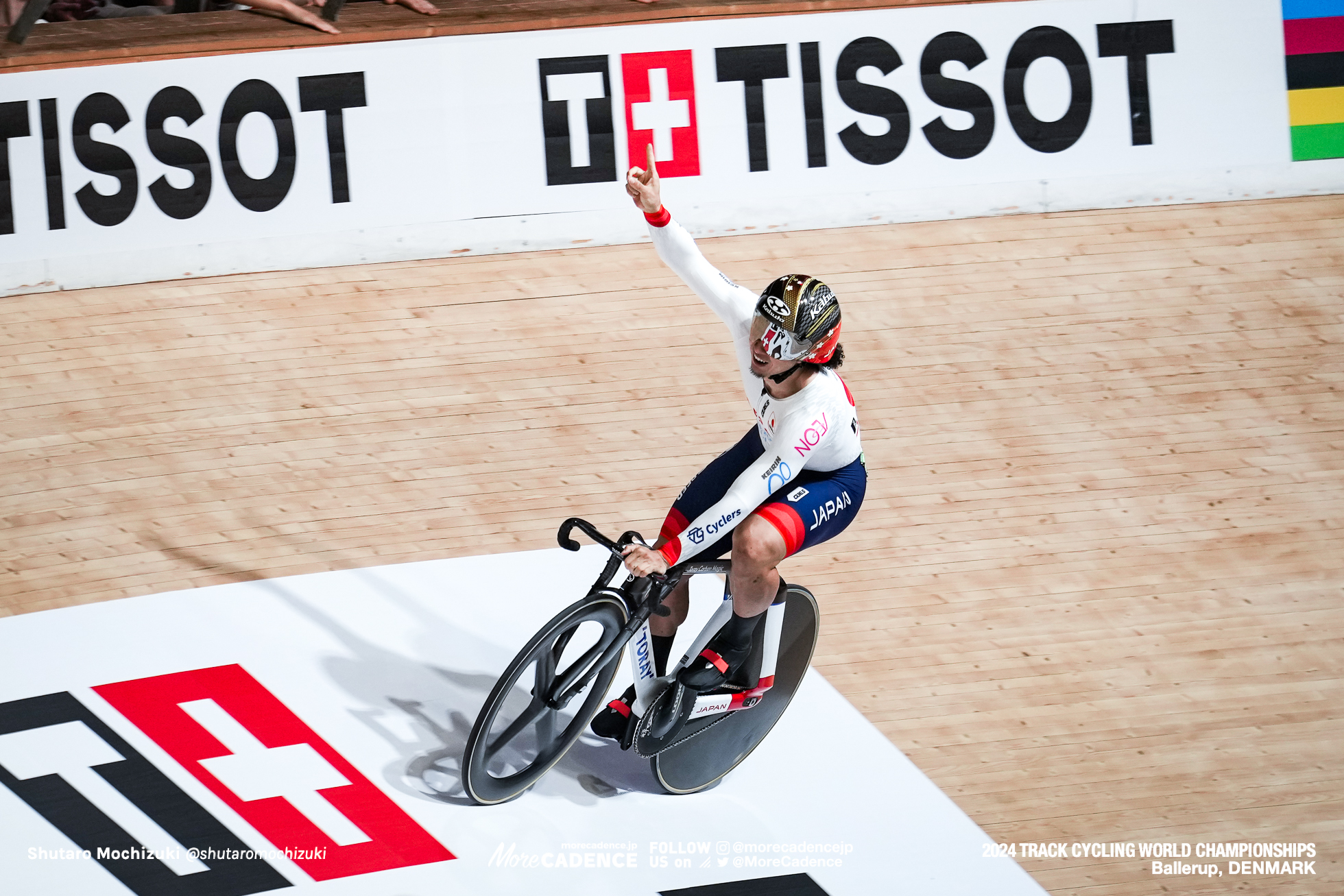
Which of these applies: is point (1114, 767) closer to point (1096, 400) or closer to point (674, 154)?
point (1096, 400)

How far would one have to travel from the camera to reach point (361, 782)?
3092 mm

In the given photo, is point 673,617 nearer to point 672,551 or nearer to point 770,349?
point 672,551

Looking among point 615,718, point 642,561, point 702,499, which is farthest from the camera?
point 615,718

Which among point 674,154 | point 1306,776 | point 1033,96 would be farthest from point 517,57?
point 1306,776

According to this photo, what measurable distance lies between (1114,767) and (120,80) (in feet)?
16.1

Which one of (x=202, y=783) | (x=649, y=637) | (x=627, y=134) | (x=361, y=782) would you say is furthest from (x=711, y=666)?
(x=627, y=134)

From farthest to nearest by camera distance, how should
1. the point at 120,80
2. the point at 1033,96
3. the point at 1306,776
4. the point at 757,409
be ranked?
1. the point at 1033,96
2. the point at 120,80
3. the point at 1306,776
4. the point at 757,409

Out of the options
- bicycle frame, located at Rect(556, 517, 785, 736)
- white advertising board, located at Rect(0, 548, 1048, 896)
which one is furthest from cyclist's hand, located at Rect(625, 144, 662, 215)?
white advertising board, located at Rect(0, 548, 1048, 896)

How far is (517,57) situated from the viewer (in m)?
4.94

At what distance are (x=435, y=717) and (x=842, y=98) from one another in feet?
11.4

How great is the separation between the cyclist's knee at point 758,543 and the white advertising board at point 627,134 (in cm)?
256

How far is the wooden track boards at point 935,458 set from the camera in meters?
3.51

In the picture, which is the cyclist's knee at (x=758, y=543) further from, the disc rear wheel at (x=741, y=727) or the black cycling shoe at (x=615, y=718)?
the black cycling shoe at (x=615, y=718)

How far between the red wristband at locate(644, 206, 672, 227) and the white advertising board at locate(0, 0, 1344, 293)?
2.06 m
